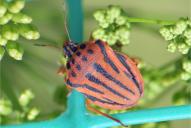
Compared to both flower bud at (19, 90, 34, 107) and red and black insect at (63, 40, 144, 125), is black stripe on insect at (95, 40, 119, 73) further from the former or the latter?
flower bud at (19, 90, 34, 107)

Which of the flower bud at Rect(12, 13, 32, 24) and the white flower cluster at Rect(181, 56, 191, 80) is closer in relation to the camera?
the flower bud at Rect(12, 13, 32, 24)

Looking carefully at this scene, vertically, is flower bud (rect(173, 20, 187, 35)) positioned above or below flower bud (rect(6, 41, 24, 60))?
above

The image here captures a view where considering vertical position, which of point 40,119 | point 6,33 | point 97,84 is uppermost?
point 6,33

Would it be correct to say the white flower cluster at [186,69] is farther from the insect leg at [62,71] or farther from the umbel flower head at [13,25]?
the umbel flower head at [13,25]

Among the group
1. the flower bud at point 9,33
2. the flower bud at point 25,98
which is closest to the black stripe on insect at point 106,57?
the flower bud at point 9,33

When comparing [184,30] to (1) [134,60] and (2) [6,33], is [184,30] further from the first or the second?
(2) [6,33]

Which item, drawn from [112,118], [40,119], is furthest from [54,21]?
[112,118]

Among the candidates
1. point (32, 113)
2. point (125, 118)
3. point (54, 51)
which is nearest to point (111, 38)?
point (125, 118)

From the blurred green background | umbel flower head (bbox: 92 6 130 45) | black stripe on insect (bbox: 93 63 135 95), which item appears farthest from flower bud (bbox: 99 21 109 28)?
the blurred green background
